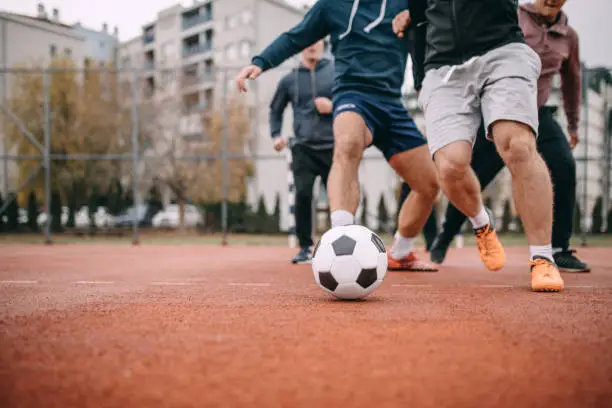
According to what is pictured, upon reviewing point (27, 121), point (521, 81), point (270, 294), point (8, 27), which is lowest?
point (270, 294)

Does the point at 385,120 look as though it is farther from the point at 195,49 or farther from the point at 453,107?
the point at 195,49

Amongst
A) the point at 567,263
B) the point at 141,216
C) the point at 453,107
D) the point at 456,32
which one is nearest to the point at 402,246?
the point at 567,263

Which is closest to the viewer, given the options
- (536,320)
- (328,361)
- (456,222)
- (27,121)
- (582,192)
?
(328,361)

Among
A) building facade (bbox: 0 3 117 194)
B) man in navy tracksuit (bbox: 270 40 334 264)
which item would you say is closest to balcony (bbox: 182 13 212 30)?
building facade (bbox: 0 3 117 194)

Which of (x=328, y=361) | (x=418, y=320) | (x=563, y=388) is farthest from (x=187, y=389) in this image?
(x=418, y=320)

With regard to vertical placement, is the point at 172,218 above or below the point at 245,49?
below

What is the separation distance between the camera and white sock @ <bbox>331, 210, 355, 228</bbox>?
3.20 m

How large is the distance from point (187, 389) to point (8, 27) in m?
16.0

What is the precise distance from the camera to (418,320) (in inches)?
76.7

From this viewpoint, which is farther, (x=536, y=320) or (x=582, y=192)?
(x=582, y=192)

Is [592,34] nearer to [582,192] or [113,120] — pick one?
[582,192]

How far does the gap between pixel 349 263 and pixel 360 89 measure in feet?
4.75

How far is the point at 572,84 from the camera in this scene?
13.4 ft

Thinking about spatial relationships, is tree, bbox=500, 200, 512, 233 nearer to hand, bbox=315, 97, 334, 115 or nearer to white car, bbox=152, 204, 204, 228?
hand, bbox=315, 97, 334, 115
